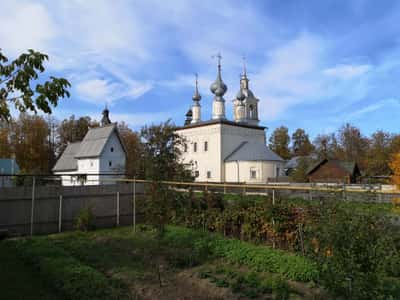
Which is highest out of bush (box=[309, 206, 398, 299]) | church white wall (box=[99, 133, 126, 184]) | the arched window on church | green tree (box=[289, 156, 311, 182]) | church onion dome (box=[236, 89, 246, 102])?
church onion dome (box=[236, 89, 246, 102])

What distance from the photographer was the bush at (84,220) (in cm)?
1296

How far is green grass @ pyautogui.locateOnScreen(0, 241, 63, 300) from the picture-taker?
19.2 feet

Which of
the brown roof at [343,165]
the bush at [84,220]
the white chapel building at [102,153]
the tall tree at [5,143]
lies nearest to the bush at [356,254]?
the bush at [84,220]

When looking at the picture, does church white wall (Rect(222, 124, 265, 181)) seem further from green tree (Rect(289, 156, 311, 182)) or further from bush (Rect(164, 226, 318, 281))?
bush (Rect(164, 226, 318, 281))

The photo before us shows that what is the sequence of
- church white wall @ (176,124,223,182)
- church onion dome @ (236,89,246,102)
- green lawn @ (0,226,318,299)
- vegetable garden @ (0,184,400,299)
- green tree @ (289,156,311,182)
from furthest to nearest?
church onion dome @ (236,89,246,102)
church white wall @ (176,124,223,182)
green tree @ (289,156,311,182)
green lawn @ (0,226,318,299)
vegetable garden @ (0,184,400,299)

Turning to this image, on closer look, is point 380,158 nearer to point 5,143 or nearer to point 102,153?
point 102,153

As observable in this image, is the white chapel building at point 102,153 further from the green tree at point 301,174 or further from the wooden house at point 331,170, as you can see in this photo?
the wooden house at point 331,170

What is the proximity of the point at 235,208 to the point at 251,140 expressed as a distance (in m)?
36.9

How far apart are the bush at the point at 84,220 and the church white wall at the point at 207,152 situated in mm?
28959

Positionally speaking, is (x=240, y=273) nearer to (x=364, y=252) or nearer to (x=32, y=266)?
(x=364, y=252)

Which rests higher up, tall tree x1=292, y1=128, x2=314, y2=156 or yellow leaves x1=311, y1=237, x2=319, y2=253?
tall tree x1=292, y1=128, x2=314, y2=156

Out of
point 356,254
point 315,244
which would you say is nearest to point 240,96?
point 315,244

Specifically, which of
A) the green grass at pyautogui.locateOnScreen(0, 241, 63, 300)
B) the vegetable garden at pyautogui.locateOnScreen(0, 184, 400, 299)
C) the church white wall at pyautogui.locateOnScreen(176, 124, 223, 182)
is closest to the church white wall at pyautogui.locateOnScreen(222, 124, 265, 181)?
the church white wall at pyautogui.locateOnScreen(176, 124, 223, 182)

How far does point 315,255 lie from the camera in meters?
4.53
